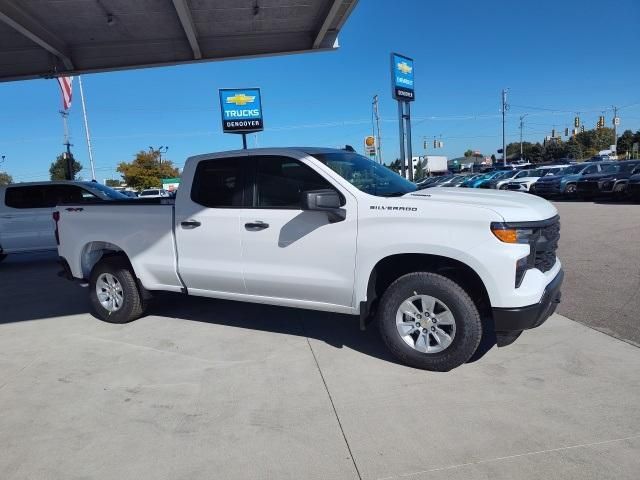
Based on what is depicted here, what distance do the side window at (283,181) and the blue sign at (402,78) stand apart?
1656 cm

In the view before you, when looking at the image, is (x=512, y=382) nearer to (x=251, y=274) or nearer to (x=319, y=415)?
(x=319, y=415)

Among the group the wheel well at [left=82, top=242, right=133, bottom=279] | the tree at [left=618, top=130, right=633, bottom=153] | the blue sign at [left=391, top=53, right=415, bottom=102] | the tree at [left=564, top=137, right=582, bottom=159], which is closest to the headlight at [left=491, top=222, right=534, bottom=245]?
the wheel well at [left=82, top=242, right=133, bottom=279]

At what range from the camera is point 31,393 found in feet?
13.3

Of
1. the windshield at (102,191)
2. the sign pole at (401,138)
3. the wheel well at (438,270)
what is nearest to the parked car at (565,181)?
the sign pole at (401,138)

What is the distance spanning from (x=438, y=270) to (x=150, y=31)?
348 inches

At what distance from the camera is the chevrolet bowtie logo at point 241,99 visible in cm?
Result: 2053

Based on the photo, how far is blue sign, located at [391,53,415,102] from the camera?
19953 millimetres

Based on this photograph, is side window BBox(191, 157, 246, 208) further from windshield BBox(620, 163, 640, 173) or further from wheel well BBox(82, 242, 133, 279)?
windshield BBox(620, 163, 640, 173)

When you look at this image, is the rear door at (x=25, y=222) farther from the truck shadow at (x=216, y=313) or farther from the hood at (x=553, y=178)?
the hood at (x=553, y=178)

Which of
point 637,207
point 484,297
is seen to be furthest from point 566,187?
point 484,297

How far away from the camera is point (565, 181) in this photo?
870 inches

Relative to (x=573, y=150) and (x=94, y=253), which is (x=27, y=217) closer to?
(x=94, y=253)

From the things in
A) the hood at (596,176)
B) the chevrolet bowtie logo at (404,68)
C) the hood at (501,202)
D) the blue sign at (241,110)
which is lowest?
the hood at (596,176)

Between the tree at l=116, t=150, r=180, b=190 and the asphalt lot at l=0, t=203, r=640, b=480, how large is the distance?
238 ft
